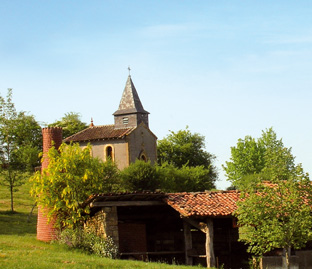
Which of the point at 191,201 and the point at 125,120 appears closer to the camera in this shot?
the point at 191,201

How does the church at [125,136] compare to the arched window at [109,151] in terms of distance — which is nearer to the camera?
the church at [125,136]

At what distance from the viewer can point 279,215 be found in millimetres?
20438

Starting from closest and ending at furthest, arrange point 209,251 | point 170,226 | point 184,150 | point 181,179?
point 209,251
point 170,226
point 181,179
point 184,150

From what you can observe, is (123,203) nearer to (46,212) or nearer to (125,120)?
(46,212)

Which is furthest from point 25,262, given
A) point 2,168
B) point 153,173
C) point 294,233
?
point 153,173

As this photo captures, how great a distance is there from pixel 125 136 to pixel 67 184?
28.1 meters

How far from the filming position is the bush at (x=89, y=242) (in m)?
21.8

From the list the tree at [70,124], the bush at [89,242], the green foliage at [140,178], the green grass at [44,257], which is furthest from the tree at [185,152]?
the bush at [89,242]

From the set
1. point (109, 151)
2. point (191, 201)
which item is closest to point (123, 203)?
point (191, 201)

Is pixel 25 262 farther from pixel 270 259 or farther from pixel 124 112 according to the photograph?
pixel 124 112

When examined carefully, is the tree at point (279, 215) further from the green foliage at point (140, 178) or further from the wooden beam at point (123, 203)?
the green foliage at point (140, 178)

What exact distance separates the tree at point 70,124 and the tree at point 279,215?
198 ft

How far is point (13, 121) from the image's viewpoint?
42250 millimetres

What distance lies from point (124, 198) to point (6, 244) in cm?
525
